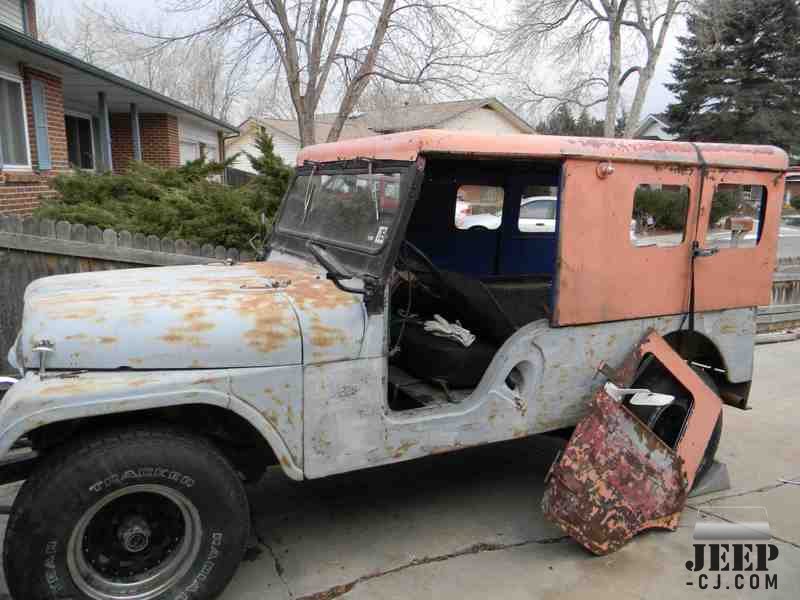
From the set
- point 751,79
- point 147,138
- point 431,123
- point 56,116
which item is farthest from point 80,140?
point 751,79

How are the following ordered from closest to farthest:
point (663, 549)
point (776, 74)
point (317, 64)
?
point (663, 549) < point (317, 64) < point (776, 74)

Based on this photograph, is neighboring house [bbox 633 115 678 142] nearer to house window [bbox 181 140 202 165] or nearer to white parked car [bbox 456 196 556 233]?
house window [bbox 181 140 202 165]

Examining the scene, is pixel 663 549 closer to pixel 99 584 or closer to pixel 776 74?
pixel 99 584

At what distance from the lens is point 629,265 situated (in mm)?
3480

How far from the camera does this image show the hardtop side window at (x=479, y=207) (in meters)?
4.98

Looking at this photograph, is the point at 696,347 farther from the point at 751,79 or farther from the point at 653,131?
the point at 653,131

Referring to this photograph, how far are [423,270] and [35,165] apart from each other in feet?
30.0

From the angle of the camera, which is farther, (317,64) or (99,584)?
(317,64)

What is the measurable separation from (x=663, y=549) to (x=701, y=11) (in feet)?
64.0

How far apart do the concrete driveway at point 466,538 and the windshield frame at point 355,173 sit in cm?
153

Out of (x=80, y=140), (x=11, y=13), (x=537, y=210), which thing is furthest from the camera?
(x=80, y=140)

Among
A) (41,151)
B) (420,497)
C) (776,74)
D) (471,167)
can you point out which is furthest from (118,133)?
(776,74)

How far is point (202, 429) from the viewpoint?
111 inches

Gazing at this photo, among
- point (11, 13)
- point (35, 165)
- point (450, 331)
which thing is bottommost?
point (450, 331)
